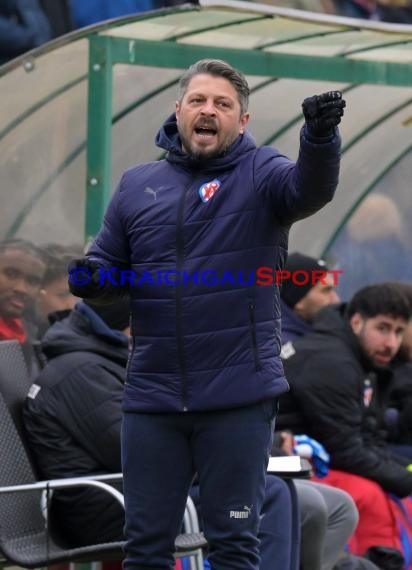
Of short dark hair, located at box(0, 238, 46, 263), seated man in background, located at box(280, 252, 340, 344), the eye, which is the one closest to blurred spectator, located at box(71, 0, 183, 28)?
short dark hair, located at box(0, 238, 46, 263)

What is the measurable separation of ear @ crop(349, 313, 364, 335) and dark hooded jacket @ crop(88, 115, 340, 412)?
2.85m

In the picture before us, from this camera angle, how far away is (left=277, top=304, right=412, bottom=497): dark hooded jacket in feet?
22.2

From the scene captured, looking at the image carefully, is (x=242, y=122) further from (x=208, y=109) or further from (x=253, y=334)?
(x=253, y=334)

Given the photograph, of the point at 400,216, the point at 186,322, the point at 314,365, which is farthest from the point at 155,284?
the point at 400,216

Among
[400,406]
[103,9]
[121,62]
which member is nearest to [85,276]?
[103,9]

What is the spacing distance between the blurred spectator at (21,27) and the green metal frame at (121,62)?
0.31m

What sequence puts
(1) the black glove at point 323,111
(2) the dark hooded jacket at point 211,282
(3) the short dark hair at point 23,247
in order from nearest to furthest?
(1) the black glove at point 323,111 → (2) the dark hooded jacket at point 211,282 → (3) the short dark hair at point 23,247

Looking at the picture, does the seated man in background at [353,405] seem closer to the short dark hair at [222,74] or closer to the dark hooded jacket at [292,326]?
the dark hooded jacket at [292,326]

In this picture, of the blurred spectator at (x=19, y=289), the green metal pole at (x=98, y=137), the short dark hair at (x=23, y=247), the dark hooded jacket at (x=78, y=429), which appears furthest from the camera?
the green metal pole at (x=98, y=137)

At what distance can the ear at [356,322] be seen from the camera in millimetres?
7141

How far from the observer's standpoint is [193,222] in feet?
13.9

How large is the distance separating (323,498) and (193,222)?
2.22 metres

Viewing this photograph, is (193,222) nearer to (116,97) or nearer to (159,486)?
(159,486)

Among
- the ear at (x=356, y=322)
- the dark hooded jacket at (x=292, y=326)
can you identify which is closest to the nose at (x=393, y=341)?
the ear at (x=356, y=322)
